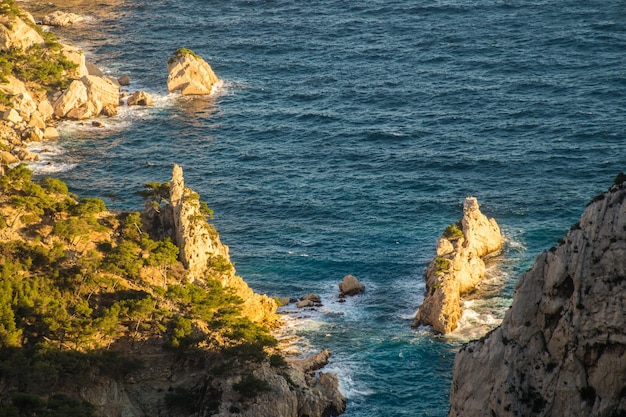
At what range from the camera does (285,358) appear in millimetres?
111188

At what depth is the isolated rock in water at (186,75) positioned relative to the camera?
7672 inches

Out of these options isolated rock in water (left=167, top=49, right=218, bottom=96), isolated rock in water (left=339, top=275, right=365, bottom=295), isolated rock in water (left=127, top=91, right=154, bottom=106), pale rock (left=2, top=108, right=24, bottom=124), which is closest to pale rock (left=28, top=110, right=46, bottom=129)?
pale rock (left=2, top=108, right=24, bottom=124)

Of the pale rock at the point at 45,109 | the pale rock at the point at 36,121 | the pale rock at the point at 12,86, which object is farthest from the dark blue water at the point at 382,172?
the pale rock at the point at 12,86

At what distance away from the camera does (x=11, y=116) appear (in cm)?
16925

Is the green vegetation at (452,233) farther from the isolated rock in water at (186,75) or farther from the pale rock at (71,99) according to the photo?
the pale rock at (71,99)

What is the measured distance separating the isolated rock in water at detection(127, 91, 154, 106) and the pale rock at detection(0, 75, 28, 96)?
19745mm

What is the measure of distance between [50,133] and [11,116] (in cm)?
723

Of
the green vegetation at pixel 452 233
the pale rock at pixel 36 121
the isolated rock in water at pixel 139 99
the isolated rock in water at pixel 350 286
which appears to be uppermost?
the isolated rock in water at pixel 139 99

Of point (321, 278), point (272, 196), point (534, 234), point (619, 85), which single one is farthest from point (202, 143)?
point (619, 85)

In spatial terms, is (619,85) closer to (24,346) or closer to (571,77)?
(571,77)

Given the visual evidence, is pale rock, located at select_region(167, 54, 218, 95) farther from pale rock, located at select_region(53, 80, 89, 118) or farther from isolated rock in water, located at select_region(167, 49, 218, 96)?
pale rock, located at select_region(53, 80, 89, 118)

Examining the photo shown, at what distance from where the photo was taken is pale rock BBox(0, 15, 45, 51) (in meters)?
189

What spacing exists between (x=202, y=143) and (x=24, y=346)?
274 ft

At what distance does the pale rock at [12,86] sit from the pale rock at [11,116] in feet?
18.9
